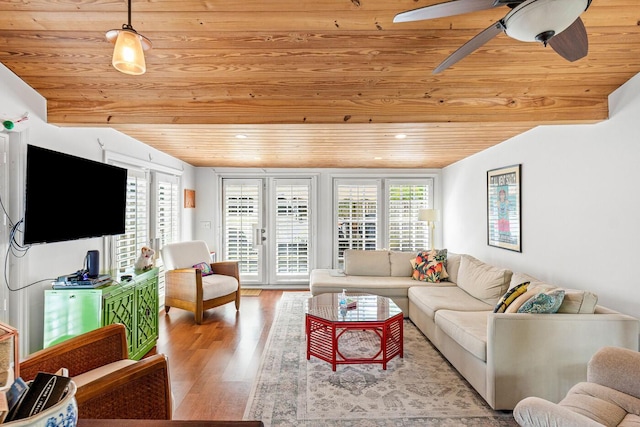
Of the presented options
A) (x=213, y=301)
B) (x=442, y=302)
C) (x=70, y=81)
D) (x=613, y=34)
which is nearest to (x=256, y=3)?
(x=70, y=81)

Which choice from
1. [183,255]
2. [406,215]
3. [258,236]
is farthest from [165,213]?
[406,215]

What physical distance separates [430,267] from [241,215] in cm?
339

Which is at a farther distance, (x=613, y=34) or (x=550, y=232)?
(x=550, y=232)

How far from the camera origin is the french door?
627 cm

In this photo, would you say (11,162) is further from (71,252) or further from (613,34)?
(613,34)

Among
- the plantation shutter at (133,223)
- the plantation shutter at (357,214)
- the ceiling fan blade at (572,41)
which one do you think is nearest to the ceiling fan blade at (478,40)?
the ceiling fan blade at (572,41)

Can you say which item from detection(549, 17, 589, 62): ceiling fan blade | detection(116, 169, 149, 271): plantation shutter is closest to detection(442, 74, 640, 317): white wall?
detection(549, 17, 589, 62): ceiling fan blade

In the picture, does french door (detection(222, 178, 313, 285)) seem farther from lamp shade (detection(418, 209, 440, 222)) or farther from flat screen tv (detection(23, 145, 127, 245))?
flat screen tv (detection(23, 145, 127, 245))

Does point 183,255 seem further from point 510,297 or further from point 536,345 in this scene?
point 536,345

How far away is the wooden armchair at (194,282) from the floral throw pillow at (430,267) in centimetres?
247

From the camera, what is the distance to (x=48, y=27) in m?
2.13

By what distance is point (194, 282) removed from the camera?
4.30 m

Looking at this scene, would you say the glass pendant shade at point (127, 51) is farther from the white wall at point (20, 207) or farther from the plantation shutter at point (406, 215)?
the plantation shutter at point (406, 215)

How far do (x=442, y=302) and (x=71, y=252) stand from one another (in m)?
3.47
